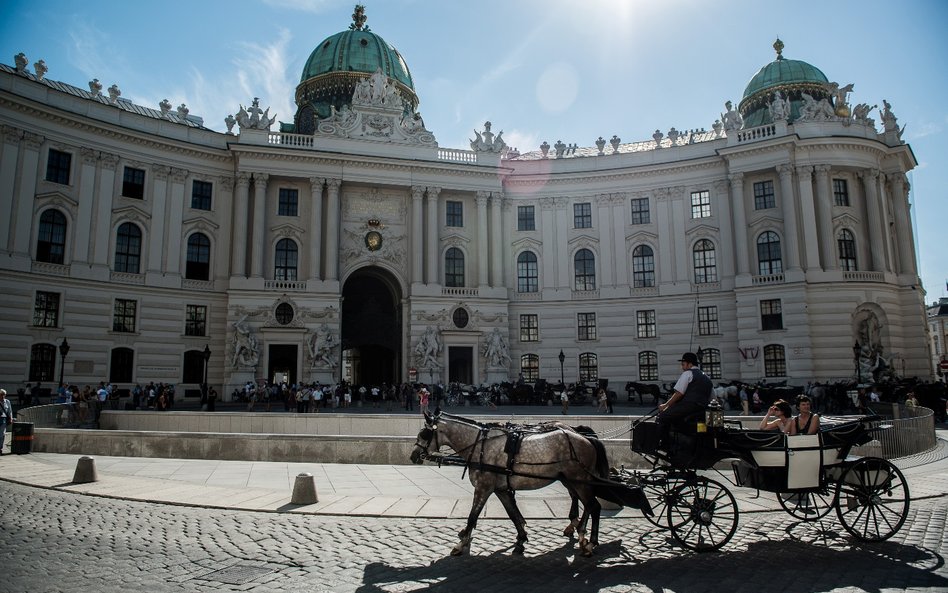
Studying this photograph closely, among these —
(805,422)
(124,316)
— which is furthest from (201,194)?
(805,422)

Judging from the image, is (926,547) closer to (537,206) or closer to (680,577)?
(680,577)

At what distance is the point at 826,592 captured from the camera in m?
6.84

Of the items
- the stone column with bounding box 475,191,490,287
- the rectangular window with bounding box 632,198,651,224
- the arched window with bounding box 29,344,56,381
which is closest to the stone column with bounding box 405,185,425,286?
the stone column with bounding box 475,191,490,287

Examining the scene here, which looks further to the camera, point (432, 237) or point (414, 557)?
point (432, 237)

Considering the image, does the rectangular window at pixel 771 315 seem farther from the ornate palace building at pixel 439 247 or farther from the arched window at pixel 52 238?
the arched window at pixel 52 238

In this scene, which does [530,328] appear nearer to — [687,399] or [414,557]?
[687,399]

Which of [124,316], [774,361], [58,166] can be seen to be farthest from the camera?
[774,361]

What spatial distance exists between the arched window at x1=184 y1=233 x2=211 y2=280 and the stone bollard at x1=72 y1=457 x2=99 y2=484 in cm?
3114

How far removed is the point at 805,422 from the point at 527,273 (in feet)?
129

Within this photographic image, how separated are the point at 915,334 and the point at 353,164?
40.8 m

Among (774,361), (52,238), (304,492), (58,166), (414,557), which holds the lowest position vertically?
(414,557)

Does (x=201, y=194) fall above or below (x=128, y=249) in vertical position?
above

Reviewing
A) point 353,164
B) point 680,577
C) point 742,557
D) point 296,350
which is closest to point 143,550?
point 680,577

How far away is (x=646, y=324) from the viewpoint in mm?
46250
